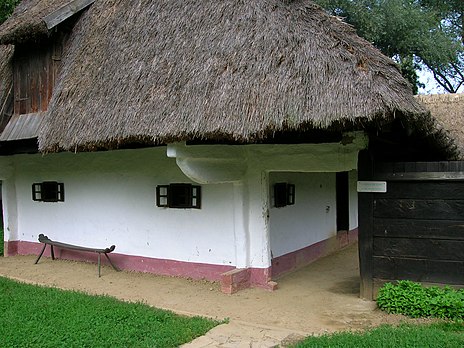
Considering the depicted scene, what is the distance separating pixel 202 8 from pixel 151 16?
3.41 ft

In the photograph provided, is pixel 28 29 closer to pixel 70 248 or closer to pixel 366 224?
pixel 70 248

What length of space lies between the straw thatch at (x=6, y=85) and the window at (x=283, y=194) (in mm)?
5238

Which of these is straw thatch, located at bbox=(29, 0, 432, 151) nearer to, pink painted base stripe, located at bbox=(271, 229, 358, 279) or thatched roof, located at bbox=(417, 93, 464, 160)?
pink painted base stripe, located at bbox=(271, 229, 358, 279)

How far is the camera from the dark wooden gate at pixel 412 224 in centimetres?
573

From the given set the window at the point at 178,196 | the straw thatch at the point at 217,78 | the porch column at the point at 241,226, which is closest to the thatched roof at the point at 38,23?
the straw thatch at the point at 217,78

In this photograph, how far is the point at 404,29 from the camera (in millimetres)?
16719

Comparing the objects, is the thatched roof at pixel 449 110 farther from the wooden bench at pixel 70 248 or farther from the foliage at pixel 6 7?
the foliage at pixel 6 7

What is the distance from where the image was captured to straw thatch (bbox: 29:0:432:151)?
5398mm

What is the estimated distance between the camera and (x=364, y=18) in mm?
15391

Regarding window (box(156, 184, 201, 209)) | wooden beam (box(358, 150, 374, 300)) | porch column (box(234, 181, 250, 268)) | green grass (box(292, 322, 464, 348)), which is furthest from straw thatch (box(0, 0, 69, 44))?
green grass (box(292, 322, 464, 348))

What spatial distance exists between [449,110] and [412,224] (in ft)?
16.2

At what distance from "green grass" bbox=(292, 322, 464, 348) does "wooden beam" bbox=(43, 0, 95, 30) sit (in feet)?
21.6

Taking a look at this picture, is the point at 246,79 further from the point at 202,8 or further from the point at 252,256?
the point at 252,256

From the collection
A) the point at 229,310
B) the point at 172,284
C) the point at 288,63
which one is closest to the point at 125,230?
the point at 172,284
